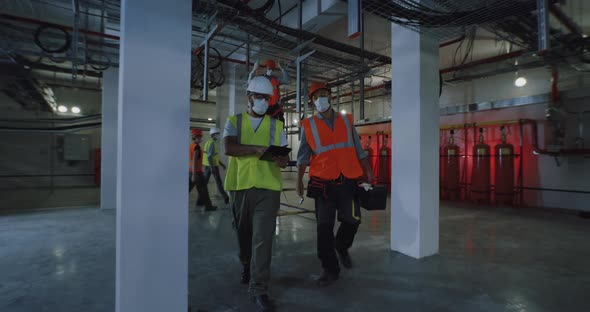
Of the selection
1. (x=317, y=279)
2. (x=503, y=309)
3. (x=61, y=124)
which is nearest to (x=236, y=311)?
(x=317, y=279)

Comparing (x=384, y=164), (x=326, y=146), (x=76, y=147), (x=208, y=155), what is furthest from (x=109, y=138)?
(x=384, y=164)

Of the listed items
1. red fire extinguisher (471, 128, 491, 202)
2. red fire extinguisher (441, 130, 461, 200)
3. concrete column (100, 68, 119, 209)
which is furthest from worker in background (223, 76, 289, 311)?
red fire extinguisher (441, 130, 461, 200)

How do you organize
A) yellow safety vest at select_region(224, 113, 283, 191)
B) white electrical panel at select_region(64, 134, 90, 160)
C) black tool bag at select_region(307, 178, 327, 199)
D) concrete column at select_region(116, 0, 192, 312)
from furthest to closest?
white electrical panel at select_region(64, 134, 90, 160) → black tool bag at select_region(307, 178, 327, 199) → yellow safety vest at select_region(224, 113, 283, 191) → concrete column at select_region(116, 0, 192, 312)

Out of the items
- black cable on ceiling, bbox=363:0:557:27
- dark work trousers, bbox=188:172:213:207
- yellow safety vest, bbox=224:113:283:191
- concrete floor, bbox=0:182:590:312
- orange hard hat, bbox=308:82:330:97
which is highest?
black cable on ceiling, bbox=363:0:557:27

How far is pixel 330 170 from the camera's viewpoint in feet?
8.48

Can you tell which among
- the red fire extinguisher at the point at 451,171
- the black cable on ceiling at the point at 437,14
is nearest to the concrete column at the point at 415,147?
the black cable on ceiling at the point at 437,14

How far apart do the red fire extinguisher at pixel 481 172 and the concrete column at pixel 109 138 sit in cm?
847

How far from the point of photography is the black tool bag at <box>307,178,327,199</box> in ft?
8.45

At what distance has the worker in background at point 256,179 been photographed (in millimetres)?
2082

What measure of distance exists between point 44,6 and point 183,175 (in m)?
5.54

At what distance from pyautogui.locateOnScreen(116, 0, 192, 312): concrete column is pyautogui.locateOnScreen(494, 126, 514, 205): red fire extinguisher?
7.68 m

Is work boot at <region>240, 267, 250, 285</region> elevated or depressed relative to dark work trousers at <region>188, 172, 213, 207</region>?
depressed

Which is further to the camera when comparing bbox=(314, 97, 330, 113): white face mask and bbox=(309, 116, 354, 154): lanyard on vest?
bbox=(314, 97, 330, 113): white face mask

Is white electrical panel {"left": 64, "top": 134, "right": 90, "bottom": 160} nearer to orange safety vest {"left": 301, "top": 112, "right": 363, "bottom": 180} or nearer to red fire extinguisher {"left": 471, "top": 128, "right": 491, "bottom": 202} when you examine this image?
orange safety vest {"left": 301, "top": 112, "right": 363, "bottom": 180}
